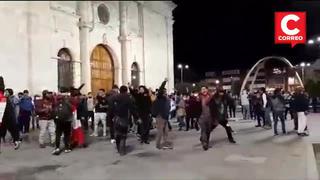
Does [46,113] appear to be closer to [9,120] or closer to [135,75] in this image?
[9,120]

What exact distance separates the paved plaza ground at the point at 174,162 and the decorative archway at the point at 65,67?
10.5 metres

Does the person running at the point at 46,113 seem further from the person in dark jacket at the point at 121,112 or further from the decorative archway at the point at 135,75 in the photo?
the decorative archway at the point at 135,75

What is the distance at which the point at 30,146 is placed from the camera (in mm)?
14328

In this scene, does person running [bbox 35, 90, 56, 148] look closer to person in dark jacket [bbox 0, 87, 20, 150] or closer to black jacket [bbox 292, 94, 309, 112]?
person in dark jacket [bbox 0, 87, 20, 150]

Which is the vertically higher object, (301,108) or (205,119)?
(301,108)

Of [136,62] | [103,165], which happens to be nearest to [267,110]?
[103,165]

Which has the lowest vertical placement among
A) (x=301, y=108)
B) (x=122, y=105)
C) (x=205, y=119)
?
(x=205, y=119)

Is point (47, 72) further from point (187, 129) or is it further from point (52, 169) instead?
point (187, 129)

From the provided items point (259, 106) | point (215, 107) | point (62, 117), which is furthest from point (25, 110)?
point (259, 106)

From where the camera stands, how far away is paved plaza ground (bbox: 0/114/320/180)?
9250mm

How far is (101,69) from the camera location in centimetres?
3111

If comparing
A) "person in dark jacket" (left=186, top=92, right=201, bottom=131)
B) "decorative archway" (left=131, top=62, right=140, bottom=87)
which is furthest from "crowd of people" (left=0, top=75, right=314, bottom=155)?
"decorative archway" (left=131, top=62, right=140, bottom=87)

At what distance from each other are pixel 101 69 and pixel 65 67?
16.0ft

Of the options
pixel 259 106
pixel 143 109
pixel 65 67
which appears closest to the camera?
pixel 143 109
